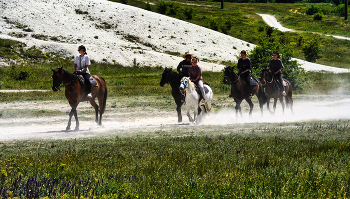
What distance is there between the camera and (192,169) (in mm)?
7215

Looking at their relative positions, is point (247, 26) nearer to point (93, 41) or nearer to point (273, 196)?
point (93, 41)

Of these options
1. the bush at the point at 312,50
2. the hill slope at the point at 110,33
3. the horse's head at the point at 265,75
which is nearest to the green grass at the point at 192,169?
the horse's head at the point at 265,75

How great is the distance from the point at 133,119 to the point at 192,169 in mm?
13760

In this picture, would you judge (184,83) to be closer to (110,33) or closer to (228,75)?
(228,75)

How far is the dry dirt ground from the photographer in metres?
15.2

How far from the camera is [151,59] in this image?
2311 inches

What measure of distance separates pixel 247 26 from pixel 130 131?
98.1 metres

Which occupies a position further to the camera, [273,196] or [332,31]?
[332,31]

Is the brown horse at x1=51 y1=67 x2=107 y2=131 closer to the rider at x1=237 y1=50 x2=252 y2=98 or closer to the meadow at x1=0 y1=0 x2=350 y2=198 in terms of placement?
the meadow at x1=0 y1=0 x2=350 y2=198

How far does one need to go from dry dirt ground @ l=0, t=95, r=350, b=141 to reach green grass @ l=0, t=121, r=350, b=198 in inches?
168

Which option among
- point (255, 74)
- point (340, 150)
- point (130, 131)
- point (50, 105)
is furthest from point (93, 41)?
point (340, 150)

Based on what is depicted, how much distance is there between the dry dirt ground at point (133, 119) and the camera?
49.8 ft

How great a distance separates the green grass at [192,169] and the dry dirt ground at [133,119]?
427 centimetres

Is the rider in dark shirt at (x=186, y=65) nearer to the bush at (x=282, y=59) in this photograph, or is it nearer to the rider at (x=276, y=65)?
the rider at (x=276, y=65)
